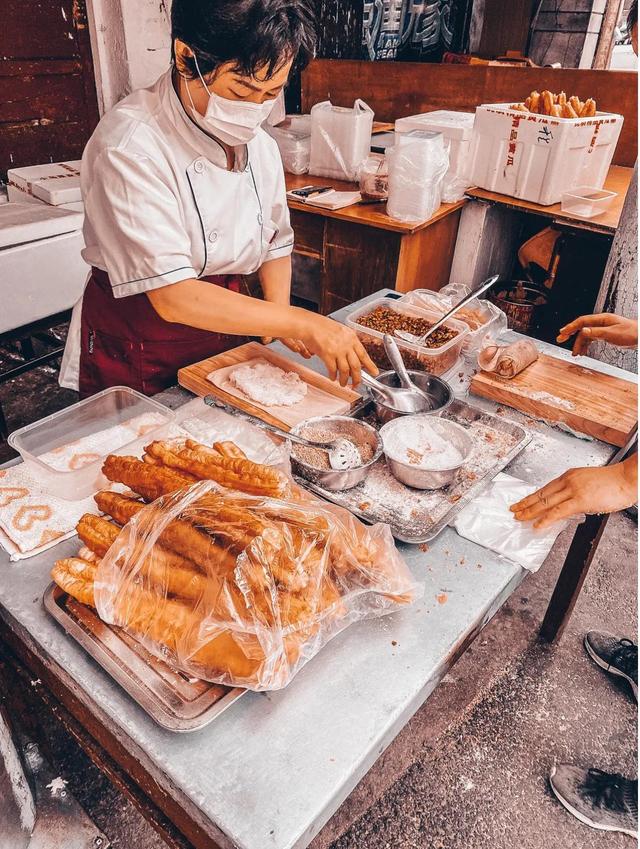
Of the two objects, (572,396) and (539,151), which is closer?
(572,396)

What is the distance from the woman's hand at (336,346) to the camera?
1.88 m

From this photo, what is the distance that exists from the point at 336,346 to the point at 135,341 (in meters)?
0.84

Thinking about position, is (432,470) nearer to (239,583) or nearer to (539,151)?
(239,583)

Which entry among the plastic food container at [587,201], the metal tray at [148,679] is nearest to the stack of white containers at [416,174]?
the plastic food container at [587,201]

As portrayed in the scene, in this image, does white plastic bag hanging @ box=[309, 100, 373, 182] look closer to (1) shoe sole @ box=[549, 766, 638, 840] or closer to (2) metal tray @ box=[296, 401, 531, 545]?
(2) metal tray @ box=[296, 401, 531, 545]

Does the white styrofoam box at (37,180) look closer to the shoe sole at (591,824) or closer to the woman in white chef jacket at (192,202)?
the woman in white chef jacket at (192,202)

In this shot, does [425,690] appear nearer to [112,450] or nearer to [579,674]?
[112,450]

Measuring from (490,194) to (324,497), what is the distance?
382cm

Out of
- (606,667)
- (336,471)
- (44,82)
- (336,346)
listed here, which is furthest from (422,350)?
(44,82)

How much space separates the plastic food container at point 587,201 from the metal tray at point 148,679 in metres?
4.10

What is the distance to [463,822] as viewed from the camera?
2104mm

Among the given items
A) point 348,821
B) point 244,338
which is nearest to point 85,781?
point 348,821

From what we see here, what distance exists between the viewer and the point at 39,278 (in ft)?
10.7

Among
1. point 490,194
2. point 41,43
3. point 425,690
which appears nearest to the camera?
point 425,690
